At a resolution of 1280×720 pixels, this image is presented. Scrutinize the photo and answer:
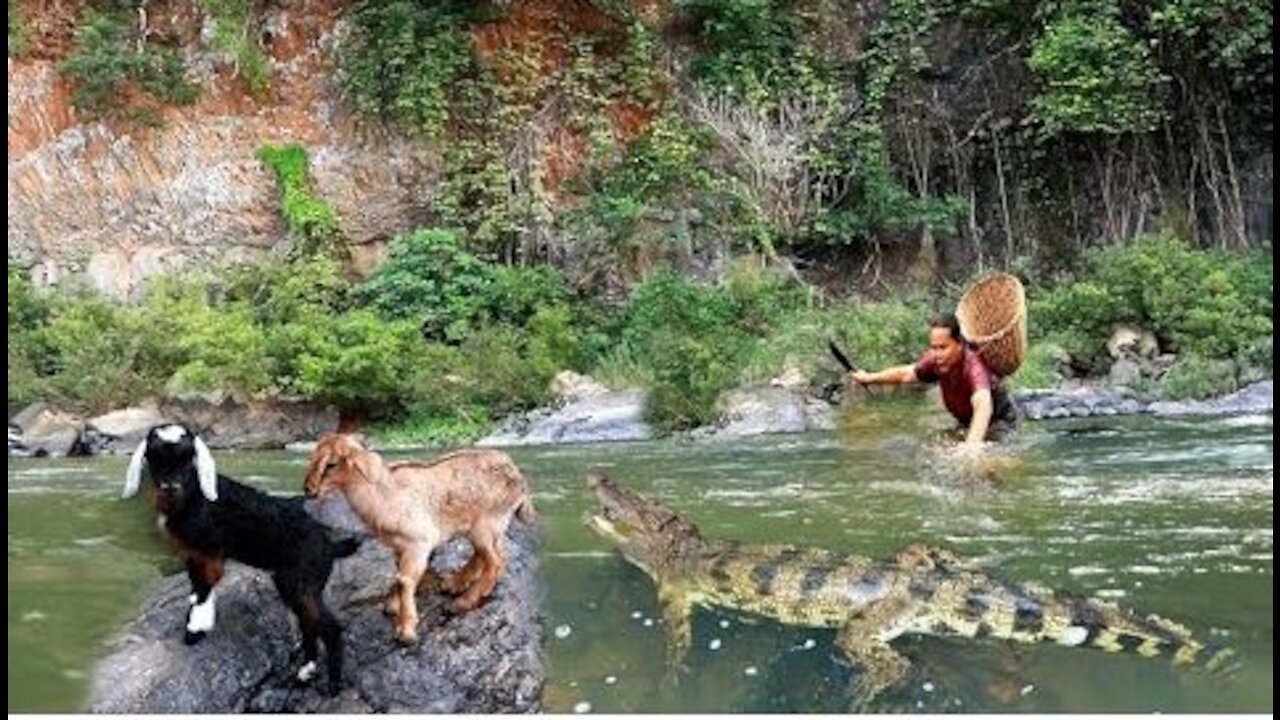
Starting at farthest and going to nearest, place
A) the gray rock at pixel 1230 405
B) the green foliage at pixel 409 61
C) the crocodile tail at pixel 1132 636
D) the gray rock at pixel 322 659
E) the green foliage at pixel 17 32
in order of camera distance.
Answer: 1. the green foliage at pixel 409 61
2. the green foliage at pixel 17 32
3. the gray rock at pixel 1230 405
4. the crocodile tail at pixel 1132 636
5. the gray rock at pixel 322 659

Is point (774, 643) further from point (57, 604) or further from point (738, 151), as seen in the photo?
point (738, 151)

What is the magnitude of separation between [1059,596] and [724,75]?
1469 cm

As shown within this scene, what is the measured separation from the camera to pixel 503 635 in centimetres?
384

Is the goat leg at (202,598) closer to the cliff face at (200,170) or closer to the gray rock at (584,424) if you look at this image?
the gray rock at (584,424)

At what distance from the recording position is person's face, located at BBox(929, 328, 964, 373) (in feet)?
21.2

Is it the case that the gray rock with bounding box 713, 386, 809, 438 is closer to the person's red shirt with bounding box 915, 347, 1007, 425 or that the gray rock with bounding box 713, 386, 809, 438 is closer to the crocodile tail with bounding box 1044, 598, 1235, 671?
the person's red shirt with bounding box 915, 347, 1007, 425

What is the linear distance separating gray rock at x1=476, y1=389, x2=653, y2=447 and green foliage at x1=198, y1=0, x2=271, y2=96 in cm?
737

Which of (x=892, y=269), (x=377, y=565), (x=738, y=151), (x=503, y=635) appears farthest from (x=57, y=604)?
(x=892, y=269)

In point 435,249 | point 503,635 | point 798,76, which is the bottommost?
point 503,635

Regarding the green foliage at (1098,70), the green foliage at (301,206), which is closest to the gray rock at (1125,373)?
the green foliage at (1098,70)

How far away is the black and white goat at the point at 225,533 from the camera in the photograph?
3227 mm

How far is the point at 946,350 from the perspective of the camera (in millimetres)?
6477

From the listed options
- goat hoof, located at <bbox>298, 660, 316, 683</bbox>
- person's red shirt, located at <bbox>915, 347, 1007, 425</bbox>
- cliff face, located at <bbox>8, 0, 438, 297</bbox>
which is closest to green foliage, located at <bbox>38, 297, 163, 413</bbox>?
cliff face, located at <bbox>8, 0, 438, 297</bbox>

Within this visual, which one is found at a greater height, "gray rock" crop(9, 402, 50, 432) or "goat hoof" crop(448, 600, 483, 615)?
"gray rock" crop(9, 402, 50, 432)
